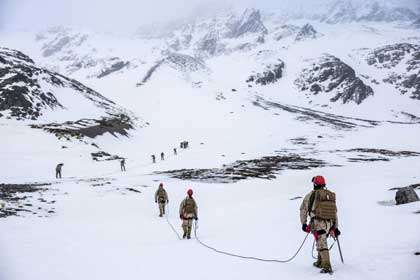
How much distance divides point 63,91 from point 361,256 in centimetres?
10292

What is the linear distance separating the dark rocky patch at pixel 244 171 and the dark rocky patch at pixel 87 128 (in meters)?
26.4

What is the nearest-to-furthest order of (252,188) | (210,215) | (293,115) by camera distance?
(210,215) < (252,188) < (293,115)

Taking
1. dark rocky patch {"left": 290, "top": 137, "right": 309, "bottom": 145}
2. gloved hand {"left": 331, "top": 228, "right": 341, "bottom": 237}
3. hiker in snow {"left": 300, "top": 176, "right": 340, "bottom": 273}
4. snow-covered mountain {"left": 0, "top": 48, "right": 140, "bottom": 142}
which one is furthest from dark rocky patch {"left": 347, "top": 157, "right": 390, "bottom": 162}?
hiker in snow {"left": 300, "top": 176, "right": 340, "bottom": 273}

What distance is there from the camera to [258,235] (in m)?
16.8

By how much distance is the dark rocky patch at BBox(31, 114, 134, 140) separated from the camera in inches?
2562

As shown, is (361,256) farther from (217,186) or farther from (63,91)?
(63,91)

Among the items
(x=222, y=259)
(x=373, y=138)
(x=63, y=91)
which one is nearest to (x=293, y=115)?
(x=373, y=138)

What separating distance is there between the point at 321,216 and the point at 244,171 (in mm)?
35767

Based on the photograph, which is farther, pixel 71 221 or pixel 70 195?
pixel 70 195

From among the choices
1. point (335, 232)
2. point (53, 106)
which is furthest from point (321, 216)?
point (53, 106)

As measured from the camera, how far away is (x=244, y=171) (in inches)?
1820

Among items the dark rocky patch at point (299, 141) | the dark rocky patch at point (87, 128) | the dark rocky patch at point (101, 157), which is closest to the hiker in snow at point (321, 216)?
the dark rocky patch at point (101, 157)

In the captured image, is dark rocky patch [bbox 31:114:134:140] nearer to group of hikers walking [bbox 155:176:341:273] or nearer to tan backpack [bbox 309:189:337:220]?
group of hikers walking [bbox 155:176:341:273]

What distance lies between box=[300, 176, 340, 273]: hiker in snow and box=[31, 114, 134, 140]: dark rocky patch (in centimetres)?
5713
